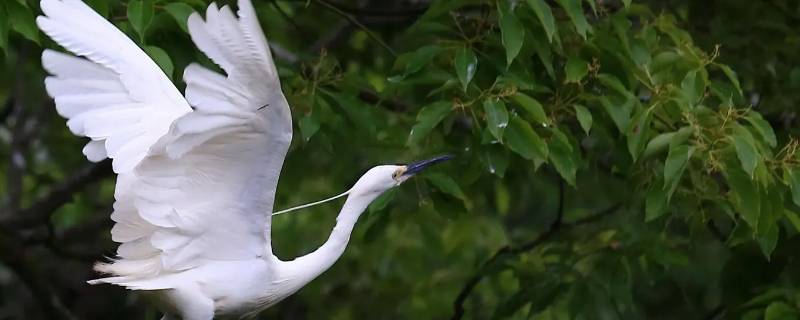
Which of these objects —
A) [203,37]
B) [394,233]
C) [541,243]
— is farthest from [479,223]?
[203,37]

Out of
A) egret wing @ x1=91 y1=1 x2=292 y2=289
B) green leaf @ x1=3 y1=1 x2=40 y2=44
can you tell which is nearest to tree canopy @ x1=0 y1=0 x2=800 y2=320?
green leaf @ x1=3 y1=1 x2=40 y2=44

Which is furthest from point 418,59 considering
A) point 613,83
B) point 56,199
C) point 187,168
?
point 56,199

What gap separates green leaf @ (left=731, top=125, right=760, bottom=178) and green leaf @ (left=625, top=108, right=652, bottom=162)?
0.30m

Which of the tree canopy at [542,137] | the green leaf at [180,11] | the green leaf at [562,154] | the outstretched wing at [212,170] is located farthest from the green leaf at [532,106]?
the green leaf at [180,11]

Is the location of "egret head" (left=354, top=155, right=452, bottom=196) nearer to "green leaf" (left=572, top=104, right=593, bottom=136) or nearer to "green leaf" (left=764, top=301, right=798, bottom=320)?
"green leaf" (left=572, top=104, right=593, bottom=136)

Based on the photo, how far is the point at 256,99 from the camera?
3.43m

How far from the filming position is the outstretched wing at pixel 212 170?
3283 mm

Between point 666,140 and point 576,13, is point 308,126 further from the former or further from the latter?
point 666,140

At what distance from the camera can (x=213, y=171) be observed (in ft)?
12.1

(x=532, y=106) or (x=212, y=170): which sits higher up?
(x=212, y=170)

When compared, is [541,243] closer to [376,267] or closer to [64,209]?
[376,267]

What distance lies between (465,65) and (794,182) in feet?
3.18

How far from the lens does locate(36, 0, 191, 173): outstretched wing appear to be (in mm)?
3869

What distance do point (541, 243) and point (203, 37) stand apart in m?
2.61
